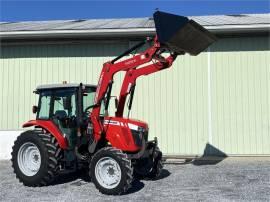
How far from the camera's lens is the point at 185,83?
12.7 metres

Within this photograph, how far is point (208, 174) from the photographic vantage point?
9.35 metres

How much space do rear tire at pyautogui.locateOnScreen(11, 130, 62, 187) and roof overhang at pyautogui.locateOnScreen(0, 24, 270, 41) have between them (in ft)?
16.1

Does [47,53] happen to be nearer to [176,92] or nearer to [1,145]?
[1,145]

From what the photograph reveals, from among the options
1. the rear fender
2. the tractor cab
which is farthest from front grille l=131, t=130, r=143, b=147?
the rear fender

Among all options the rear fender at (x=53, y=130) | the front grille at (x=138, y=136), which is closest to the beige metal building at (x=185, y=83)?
the rear fender at (x=53, y=130)

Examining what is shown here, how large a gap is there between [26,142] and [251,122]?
7169 millimetres

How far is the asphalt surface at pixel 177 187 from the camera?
7.19 meters

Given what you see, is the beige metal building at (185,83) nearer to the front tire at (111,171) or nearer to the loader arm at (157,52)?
the loader arm at (157,52)

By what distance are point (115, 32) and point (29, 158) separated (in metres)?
5.35

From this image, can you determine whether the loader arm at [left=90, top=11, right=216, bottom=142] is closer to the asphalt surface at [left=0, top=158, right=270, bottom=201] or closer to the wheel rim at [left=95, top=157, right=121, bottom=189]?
the wheel rim at [left=95, top=157, right=121, bottom=189]

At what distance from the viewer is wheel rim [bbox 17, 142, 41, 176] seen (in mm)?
8430

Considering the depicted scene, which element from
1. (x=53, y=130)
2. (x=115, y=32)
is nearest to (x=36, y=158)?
(x=53, y=130)

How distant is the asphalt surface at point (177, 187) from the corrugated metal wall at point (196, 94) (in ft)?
7.77

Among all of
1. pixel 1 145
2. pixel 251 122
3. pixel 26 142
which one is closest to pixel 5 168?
pixel 1 145
